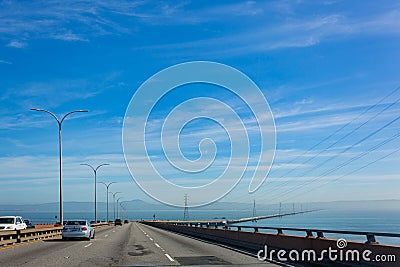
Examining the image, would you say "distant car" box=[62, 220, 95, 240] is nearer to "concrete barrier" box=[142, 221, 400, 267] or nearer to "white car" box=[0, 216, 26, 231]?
"white car" box=[0, 216, 26, 231]

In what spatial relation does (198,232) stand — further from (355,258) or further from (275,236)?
(355,258)

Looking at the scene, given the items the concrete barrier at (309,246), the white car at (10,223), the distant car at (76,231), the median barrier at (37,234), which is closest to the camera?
the concrete barrier at (309,246)

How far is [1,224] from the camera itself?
134 ft

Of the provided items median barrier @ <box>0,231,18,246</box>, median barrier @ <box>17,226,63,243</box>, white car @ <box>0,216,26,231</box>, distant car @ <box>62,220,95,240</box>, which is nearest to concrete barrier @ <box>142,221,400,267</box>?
distant car @ <box>62,220,95,240</box>

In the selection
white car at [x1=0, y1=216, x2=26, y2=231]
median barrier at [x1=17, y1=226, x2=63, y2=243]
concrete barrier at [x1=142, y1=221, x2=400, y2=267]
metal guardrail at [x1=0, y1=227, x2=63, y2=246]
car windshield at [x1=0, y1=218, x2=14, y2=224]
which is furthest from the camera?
car windshield at [x1=0, y1=218, x2=14, y2=224]

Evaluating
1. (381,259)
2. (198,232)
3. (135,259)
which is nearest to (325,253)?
(381,259)

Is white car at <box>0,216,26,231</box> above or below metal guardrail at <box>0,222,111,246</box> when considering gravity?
above

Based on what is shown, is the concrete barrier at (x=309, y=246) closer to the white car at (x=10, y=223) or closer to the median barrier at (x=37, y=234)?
the median barrier at (x=37, y=234)

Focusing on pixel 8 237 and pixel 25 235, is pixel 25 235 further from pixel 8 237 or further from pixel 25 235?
pixel 8 237

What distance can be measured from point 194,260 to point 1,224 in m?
26.2

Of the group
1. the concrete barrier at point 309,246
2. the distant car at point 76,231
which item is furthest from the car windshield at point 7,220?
the concrete barrier at point 309,246

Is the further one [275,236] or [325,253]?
[275,236]

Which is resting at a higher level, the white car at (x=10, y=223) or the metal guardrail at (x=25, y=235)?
the white car at (x=10, y=223)

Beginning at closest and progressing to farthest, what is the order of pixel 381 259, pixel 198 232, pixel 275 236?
pixel 381 259, pixel 275 236, pixel 198 232
